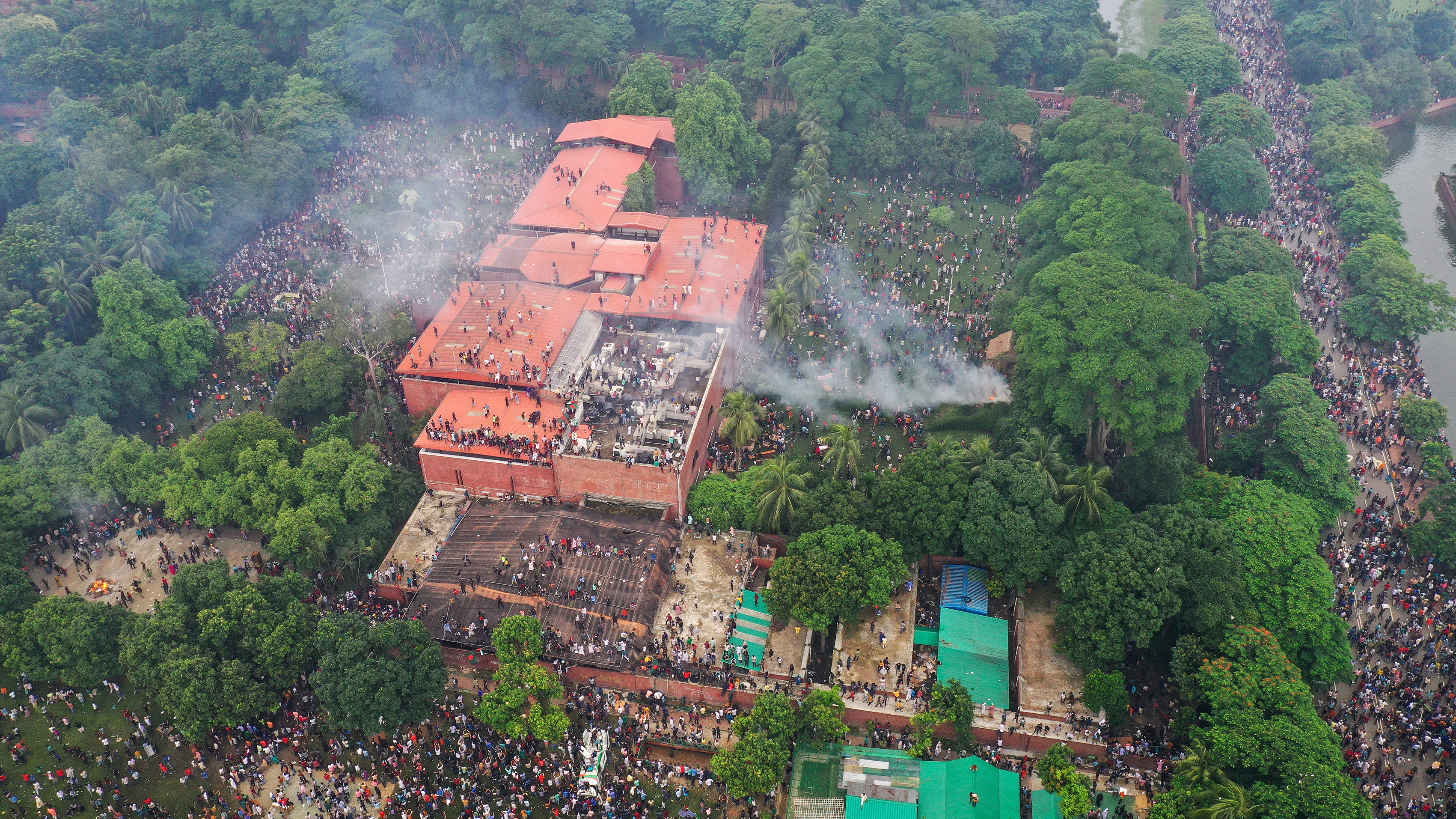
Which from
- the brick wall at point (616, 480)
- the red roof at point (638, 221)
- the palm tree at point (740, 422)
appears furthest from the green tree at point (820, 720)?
the red roof at point (638, 221)

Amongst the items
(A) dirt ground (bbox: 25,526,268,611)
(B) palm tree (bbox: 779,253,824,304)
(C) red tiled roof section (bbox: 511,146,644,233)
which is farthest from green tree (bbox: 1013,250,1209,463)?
(A) dirt ground (bbox: 25,526,268,611)

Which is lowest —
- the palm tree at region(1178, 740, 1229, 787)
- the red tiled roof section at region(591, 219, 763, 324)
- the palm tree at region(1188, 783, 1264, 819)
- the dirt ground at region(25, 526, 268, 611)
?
the dirt ground at region(25, 526, 268, 611)

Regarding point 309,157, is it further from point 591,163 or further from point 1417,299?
point 1417,299

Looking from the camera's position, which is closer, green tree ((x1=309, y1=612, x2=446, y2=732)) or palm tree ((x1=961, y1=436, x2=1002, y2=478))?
green tree ((x1=309, y1=612, x2=446, y2=732))

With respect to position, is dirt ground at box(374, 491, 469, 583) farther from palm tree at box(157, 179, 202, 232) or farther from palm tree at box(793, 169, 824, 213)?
Answer: palm tree at box(793, 169, 824, 213)

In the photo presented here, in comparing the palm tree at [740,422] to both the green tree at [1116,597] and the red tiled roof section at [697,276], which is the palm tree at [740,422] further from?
the green tree at [1116,597]

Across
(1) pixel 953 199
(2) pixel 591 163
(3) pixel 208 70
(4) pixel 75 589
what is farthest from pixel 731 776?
(3) pixel 208 70
